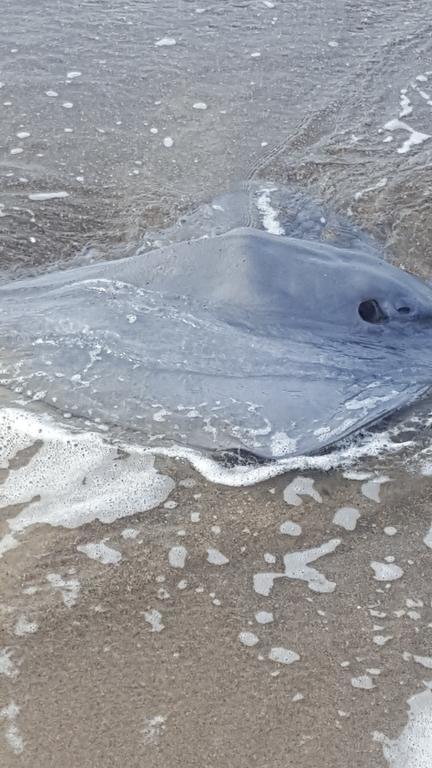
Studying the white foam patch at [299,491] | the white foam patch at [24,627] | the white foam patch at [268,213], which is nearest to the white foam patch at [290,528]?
the white foam patch at [299,491]

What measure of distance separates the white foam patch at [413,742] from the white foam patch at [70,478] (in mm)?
1448

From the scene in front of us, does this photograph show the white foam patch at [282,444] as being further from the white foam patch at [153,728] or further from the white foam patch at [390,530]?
the white foam patch at [153,728]

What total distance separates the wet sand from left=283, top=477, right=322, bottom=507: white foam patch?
0.02 meters

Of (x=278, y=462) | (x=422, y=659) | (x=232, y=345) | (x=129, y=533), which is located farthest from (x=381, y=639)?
(x=232, y=345)

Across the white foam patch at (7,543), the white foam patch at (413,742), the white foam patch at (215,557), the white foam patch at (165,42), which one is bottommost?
the white foam patch at (413,742)

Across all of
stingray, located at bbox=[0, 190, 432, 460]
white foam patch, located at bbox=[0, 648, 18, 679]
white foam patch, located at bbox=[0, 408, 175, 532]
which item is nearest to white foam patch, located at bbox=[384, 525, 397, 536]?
stingray, located at bbox=[0, 190, 432, 460]

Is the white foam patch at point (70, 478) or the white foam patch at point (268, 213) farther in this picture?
the white foam patch at point (268, 213)

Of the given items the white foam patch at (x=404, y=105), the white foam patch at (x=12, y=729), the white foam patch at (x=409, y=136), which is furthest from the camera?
the white foam patch at (x=404, y=105)

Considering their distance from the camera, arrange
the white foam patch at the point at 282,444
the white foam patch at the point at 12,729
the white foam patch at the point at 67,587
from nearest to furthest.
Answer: the white foam patch at the point at 12,729
the white foam patch at the point at 67,587
the white foam patch at the point at 282,444

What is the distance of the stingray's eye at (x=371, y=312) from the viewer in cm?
443

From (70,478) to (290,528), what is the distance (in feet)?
3.55

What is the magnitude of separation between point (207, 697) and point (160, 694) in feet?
0.57

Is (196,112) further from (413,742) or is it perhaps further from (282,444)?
(413,742)

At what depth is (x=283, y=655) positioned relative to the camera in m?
3.07
